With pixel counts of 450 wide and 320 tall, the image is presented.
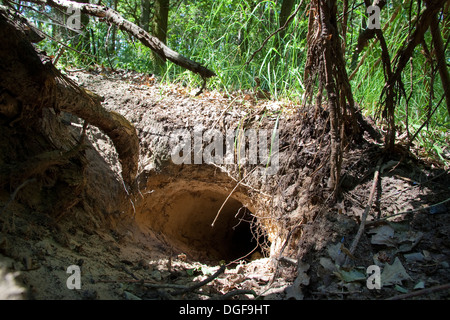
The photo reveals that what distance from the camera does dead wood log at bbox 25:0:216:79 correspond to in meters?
2.06

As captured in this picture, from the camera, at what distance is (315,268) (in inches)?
74.5

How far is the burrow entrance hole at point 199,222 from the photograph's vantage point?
3588 mm

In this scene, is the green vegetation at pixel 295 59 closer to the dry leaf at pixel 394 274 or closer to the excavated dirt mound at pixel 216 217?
the excavated dirt mound at pixel 216 217

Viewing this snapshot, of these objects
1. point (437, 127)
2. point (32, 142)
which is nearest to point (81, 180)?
point (32, 142)

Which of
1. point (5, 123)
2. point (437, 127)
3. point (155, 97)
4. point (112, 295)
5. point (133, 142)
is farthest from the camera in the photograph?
point (155, 97)

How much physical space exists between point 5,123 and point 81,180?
24.1 inches

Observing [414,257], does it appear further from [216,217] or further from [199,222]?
[199,222]

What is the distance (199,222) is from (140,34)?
2.98 m

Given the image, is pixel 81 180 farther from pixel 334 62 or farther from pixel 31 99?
pixel 334 62

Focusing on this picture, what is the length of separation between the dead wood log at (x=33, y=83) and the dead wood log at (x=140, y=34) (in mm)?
414

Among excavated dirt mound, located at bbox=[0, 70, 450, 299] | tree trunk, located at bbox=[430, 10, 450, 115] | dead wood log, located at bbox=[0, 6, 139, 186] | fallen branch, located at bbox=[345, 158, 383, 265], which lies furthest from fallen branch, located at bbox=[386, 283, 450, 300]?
dead wood log, located at bbox=[0, 6, 139, 186]

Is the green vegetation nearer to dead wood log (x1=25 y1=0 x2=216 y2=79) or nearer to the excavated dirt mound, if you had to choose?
dead wood log (x1=25 y1=0 x2=216 y2=79)

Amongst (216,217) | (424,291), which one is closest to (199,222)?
(216,217)

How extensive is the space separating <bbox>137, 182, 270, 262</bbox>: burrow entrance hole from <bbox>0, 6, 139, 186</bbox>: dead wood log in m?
1.39
